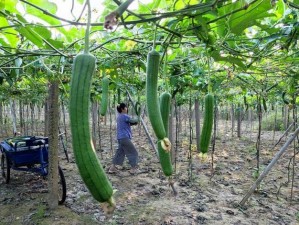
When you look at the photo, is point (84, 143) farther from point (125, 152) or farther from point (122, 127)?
point (125, 152)

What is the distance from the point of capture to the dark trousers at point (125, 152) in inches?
362

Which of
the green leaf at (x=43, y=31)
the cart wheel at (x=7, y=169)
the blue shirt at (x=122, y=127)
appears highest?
the green leaf at (x=43, y=31)

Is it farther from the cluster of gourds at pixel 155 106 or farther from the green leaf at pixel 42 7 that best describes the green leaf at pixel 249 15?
the green leaf at pixel 42 7

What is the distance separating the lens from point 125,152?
928 centimetres

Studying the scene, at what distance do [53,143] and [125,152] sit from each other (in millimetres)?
Result: 3476

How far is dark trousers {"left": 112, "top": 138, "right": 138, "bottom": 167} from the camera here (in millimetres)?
9203

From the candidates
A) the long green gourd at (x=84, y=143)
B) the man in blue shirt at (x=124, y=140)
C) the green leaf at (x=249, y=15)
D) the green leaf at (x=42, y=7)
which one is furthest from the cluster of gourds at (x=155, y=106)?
the man in blue shirt at (x=124, y=140)

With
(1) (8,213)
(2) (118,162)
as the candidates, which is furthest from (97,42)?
(2) (118,162)

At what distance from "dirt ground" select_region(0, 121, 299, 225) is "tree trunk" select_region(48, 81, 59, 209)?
31 cm

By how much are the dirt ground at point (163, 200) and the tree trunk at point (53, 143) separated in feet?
1.02

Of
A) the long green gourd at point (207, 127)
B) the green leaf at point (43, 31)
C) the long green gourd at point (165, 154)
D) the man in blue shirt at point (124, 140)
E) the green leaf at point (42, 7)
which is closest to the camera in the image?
the long green gourd at point (165, 154)

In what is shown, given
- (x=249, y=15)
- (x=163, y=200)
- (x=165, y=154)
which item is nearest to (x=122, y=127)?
(x=163, y=200)

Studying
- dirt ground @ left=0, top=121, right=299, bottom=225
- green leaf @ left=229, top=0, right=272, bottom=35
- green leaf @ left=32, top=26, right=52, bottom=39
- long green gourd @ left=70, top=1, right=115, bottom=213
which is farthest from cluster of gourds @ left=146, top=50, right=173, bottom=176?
dirt ground @ left=0, top=121, right=299, bottom=225

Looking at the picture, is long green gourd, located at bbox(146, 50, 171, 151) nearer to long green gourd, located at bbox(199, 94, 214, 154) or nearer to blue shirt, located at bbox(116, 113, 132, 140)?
long green gourd, located at bbox(199, 94, 214, 154)
